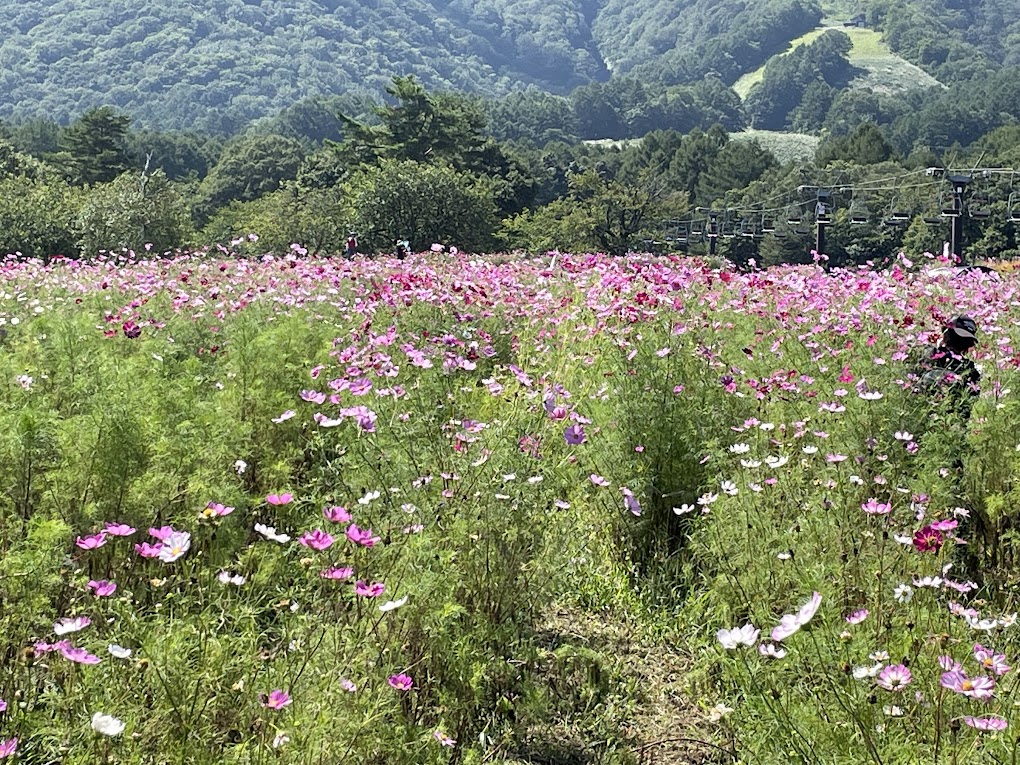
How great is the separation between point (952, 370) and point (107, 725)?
341 cm

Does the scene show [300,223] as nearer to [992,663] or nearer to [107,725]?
[107,725]

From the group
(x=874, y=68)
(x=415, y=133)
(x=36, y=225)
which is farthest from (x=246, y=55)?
(x=36, y=225)

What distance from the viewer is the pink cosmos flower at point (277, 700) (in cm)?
168

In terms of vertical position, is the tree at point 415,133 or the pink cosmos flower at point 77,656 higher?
the pink cosmos flower at point 77,656

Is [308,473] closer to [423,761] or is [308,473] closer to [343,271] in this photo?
[423,761]

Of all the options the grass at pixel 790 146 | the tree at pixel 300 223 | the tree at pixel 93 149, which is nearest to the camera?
the tree at pixel 300 223

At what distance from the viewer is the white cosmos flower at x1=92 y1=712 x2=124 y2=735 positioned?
59.5 inches

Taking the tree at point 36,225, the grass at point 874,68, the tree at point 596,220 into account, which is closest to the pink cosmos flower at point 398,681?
the tree at point 36,225

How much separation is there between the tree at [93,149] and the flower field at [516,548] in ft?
141

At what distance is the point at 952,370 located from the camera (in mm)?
3832

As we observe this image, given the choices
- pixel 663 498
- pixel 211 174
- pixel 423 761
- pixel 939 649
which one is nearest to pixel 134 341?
pixel 663 498

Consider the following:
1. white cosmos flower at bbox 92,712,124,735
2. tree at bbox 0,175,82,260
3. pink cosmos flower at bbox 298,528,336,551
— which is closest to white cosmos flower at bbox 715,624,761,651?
pink cosmos flower at bbox 298,528,336,551

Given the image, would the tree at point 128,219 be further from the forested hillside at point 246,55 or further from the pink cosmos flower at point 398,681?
the forested hillside at point 246,55

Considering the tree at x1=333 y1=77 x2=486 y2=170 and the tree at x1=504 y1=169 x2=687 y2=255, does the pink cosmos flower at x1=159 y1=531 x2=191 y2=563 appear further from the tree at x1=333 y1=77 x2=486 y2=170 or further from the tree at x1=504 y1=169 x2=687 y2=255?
the tree at x1=333 y1=77 x2=486 y2=170
